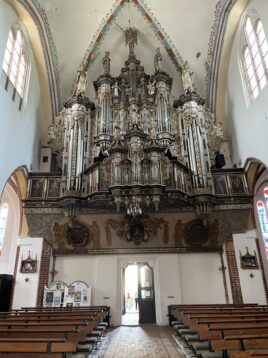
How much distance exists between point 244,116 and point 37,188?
9.15 meters

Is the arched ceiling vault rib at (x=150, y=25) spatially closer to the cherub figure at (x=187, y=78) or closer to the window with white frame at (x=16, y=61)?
the cherub figure at (x=187, y=78)

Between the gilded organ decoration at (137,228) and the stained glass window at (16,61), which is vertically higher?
the stained glass window at (16,61)

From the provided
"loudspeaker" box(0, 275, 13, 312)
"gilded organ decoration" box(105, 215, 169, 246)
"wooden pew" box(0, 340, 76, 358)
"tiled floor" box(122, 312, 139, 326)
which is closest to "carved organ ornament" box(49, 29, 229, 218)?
"gilded organ decoration" box(105, 215, 169, 246)

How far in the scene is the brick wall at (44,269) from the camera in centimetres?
1138

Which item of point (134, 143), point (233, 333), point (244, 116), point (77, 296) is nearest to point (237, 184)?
point (244, 116)

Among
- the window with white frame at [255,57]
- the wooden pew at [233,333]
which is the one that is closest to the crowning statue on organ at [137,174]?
the window with white frame at [255,57]

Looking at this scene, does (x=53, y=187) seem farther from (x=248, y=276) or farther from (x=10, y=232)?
(x=248, y=276)

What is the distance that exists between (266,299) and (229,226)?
306 centimetres

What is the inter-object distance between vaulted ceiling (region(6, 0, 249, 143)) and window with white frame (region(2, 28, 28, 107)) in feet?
3.64

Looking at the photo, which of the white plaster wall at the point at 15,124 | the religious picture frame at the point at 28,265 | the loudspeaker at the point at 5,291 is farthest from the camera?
the religious picture frame at the point at 28,265

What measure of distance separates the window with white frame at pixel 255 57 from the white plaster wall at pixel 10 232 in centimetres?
1158

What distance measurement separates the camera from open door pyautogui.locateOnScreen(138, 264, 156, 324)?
12.7 m

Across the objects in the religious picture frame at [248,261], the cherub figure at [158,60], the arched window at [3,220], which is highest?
the cherub figure at [158,60]

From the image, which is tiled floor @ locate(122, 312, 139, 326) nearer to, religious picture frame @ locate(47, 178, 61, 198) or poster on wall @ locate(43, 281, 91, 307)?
poster on wall @ locate(43, 281, 91, 307)
